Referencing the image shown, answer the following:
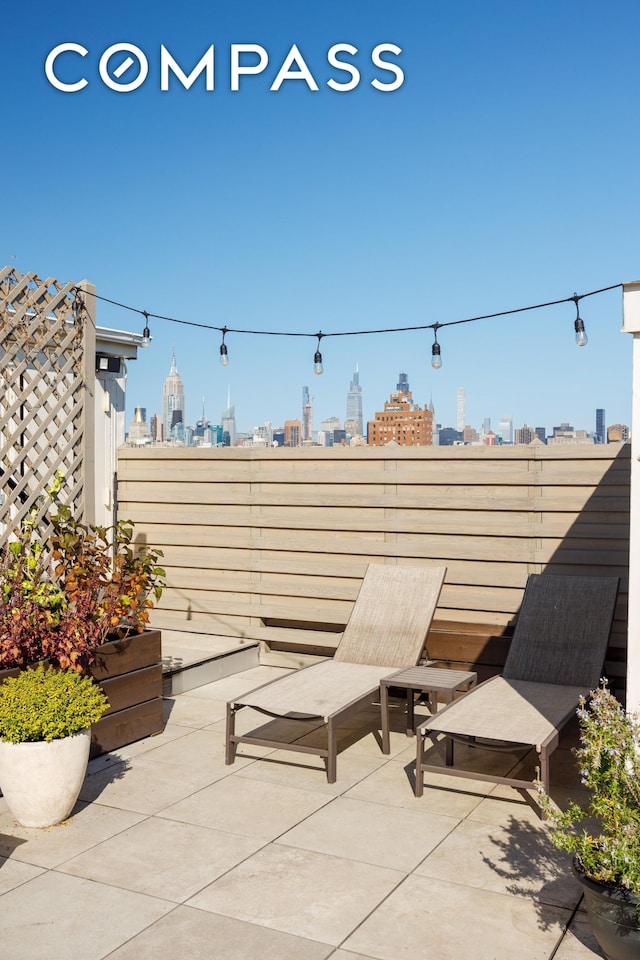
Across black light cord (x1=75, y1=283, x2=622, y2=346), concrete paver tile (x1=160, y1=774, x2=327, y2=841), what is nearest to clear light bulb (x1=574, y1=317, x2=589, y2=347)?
black light cord (x1=75, y1=283, x2=622, y2=346)

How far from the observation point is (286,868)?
371 centimetres

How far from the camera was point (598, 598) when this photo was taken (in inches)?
225

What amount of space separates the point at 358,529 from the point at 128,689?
105 inches

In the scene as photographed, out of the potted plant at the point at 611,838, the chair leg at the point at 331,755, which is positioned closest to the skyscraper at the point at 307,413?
the chair leg at the point at 331,755

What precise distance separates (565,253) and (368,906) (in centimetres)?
5313

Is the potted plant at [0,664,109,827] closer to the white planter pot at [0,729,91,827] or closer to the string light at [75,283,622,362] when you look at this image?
the white planter pot at [0,729,91,827]

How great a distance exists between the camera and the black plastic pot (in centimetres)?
280

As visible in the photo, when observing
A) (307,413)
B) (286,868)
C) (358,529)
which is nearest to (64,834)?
(286,868)

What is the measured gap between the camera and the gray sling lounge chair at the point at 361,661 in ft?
16.2

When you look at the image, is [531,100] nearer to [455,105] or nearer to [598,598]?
[455,105]

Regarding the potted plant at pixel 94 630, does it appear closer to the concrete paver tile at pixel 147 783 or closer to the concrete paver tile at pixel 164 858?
the concrete paver tile at pixel 147 783

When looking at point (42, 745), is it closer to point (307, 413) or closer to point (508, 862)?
point (508, 862)

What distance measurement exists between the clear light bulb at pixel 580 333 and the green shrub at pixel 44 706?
389cm

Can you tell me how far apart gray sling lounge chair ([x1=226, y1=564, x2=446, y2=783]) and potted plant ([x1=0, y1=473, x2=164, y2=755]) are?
0.67m
